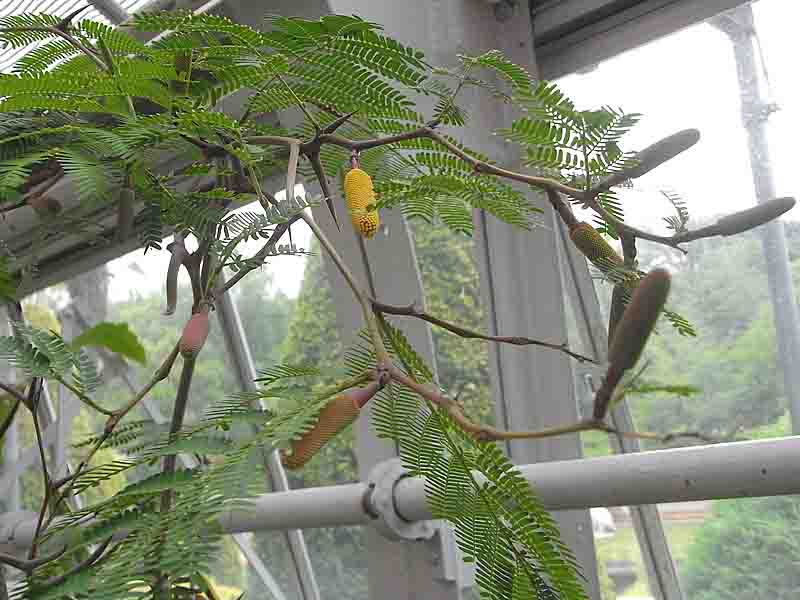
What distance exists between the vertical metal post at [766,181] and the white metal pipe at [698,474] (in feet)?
3.91

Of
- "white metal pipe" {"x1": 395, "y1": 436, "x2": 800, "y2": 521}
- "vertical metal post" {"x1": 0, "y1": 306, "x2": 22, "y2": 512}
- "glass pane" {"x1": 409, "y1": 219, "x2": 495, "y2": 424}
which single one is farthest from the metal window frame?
"vertical metal post" {"x1": 0, "y1": 306, "x2": 22, "y2": 512}

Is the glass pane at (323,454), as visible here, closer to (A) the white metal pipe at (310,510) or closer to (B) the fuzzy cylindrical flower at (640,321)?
(A) the white metal pipe at (310,510)

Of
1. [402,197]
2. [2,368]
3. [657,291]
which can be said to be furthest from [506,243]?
[2,368]

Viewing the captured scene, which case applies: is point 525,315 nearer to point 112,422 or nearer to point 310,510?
point 310,510

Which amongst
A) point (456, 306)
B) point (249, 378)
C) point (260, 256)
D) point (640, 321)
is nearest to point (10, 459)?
point (249, 378)

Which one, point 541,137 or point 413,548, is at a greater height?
point 541,137

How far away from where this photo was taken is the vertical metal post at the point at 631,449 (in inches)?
104

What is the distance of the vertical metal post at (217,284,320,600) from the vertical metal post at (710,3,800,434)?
2688 mm

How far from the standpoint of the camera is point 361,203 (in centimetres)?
73

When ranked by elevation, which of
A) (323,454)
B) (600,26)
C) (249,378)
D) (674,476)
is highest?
(600,26)

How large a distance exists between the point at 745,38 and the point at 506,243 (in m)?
0.86

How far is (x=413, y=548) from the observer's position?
230 cm

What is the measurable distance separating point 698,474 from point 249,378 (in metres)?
3.50

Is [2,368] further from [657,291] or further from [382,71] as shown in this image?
[657,291]
